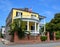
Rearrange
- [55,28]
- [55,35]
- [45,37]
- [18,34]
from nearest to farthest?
1. [18,34]
2. [45,37]
3. [55,35]
4. [55,28]

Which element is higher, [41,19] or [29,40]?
[41,19]

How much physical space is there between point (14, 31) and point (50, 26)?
57.2 ft

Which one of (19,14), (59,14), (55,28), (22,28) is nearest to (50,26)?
(55,28)

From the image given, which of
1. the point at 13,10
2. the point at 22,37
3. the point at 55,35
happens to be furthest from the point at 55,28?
the point at 22,37

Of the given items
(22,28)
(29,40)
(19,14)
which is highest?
(19,14)

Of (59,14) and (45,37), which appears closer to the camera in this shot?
(45,37)

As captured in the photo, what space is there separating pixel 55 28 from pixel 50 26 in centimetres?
253

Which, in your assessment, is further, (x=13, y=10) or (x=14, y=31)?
(x=13, y=10)

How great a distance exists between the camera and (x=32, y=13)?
5084cm

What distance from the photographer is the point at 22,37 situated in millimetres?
34094

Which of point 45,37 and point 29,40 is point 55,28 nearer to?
point 45,37

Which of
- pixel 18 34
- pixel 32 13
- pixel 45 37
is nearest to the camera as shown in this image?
pixel 18 34

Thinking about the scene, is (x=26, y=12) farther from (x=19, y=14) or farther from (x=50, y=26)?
(x=50, y=26)

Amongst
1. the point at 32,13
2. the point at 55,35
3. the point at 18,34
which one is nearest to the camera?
the point at 18,34
